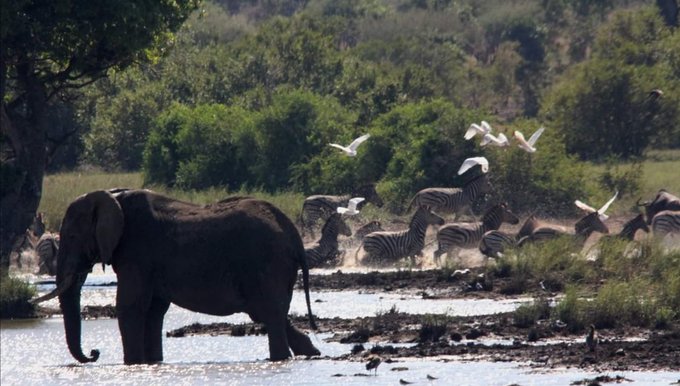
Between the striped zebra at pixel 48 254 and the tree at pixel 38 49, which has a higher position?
the tree at pixel 38 49

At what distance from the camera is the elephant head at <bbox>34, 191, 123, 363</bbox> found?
17.7 meters

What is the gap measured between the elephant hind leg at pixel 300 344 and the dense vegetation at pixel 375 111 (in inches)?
547

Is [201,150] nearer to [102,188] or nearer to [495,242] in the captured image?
[102,188]

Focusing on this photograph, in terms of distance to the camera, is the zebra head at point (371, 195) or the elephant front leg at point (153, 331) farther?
the zebra head at point (371, 195)

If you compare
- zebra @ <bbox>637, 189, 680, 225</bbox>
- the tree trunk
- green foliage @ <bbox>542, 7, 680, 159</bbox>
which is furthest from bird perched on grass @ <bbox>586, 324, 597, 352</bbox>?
green foliage @ <bbox>542, 7, 680, 159</bbox>

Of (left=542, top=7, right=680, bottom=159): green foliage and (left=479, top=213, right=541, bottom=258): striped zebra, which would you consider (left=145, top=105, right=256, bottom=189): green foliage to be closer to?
(left=542, top=7, right=680, bottom=159): green foliage

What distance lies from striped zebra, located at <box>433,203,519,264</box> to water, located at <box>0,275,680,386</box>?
5292 mm

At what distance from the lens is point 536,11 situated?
3014 inches

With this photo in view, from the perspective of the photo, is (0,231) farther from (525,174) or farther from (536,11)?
(536,11)

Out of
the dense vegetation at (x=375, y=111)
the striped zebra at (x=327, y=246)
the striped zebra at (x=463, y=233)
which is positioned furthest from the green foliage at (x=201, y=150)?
the striped zebra at (x=463, y=233)

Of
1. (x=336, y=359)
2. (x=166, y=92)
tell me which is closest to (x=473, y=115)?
(x=166, y=92)

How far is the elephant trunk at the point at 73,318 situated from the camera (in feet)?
59.1

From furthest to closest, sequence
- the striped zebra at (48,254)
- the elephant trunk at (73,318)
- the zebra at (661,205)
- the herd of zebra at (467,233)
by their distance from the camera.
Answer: the zebra at (661,205) → the striped zebra at (48,254) → the herd of zebra at (467,233) → the elephant trunk at (73,318)

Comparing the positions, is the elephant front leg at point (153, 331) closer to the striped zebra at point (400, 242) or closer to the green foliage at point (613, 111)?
the striped zebra at point (400, 242)
